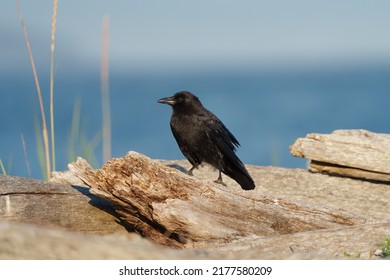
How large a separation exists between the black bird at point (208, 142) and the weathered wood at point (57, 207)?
1390 mm

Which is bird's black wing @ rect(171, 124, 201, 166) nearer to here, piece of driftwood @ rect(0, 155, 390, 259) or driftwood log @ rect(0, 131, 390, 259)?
piece of driftwood @ rect(0, 155, 390, 259)

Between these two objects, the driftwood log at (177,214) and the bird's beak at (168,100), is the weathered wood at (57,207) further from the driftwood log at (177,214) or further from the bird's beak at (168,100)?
the bird's beak at (168,100)

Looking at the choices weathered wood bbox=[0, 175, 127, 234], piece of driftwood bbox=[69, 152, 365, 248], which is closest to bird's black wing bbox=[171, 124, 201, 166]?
weathered wood bbox=[0, 175, 127, 234]

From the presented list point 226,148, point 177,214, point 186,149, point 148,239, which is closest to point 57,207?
point 148,239

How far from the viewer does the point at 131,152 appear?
5609 mm

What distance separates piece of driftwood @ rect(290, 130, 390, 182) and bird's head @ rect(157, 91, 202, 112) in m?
1.43

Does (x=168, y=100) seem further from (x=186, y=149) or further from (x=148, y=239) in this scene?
(x=148, y=239)

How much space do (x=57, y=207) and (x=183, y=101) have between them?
207 cm

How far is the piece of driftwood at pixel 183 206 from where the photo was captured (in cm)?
546

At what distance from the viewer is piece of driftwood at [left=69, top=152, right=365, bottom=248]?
5465 mm

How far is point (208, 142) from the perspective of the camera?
286 inches

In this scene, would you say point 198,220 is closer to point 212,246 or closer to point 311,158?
point 212,246
